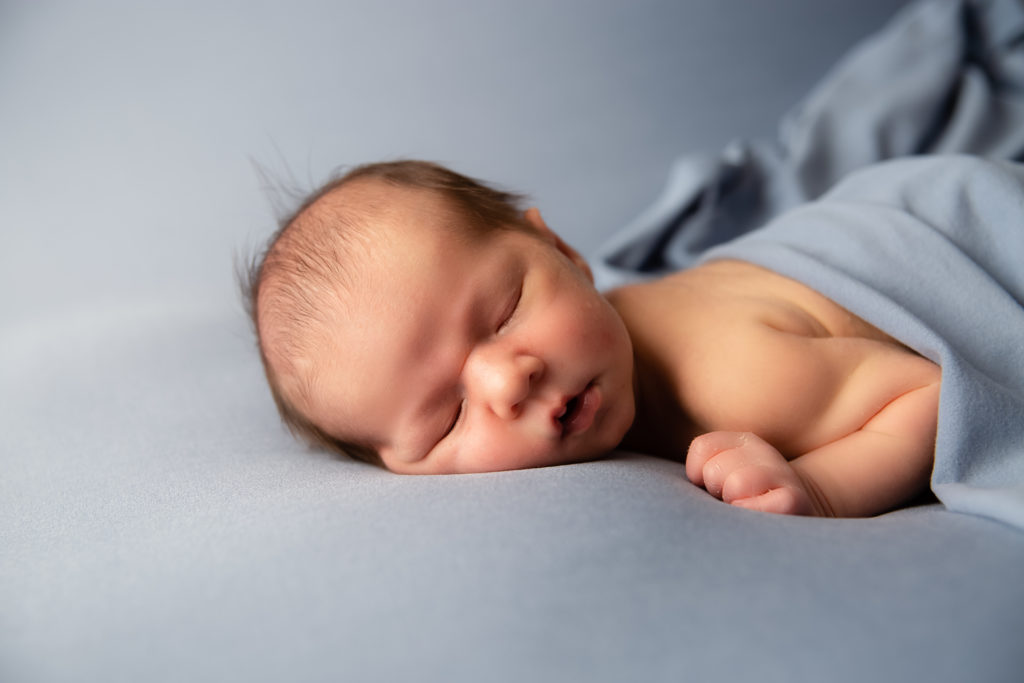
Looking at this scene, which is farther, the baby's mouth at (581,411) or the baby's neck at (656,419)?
the baby's neck at (656,419)

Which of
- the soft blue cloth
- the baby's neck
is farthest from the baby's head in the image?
the soft blue cloth

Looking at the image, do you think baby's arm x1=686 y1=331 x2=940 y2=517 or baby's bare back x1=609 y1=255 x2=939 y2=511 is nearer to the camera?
baby's arm x1=686 y1=331 x2=940 y2=517

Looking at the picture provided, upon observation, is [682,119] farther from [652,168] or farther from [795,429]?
[795,429]

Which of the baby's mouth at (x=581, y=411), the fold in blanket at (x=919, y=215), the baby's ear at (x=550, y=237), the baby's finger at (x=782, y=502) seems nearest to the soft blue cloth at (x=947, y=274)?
the fold in blanket at (x=919, y=215)

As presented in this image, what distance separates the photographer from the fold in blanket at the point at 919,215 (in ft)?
2.90

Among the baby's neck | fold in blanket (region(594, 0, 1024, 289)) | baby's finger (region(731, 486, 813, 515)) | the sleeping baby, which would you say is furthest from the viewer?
fold in blanket (region(594, 0, 1024, 289))

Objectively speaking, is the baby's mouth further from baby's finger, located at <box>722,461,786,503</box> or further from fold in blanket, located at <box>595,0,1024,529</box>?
fold in blanket, located at <box>595,0,1024,529</box>

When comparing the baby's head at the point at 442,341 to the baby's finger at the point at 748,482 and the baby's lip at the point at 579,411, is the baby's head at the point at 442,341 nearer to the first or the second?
the baby's lip at the point at 579,411

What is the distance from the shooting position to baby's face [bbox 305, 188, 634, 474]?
0.91 meters

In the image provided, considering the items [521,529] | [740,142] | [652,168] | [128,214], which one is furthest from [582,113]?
[521,529]

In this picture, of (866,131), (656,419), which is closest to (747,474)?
(656,419)

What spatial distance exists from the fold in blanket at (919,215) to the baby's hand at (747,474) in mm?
148

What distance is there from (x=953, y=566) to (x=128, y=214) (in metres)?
1.88

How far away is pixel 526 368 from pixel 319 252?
0.99 ft
